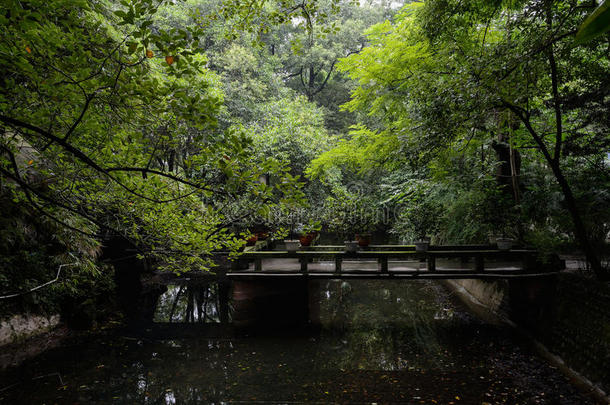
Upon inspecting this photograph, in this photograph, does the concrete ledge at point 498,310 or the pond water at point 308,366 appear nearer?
the concrete ledge at point 498,310

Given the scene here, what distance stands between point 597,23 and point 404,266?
8.37 meters

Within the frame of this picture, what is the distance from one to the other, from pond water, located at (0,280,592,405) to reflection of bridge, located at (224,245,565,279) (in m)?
1.26

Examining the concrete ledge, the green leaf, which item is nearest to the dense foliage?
the green leaf

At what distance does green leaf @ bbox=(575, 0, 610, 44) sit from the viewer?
1.72 feet

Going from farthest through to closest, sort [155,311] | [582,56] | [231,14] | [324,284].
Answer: [324,284] → [155,311] → [582,56] → [231,14]

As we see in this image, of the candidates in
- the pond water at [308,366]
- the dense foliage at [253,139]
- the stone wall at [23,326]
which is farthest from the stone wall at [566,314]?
the stone wall at [23,326]

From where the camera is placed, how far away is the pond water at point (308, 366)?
17.7 feet

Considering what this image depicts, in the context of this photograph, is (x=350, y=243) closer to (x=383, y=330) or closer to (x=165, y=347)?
(x=383, y=330)

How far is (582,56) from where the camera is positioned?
19.3 ft

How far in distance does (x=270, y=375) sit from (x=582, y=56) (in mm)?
7959

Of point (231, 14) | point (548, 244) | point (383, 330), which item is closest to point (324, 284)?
point (383, 330)

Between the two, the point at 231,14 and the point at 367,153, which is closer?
the point at 231,14

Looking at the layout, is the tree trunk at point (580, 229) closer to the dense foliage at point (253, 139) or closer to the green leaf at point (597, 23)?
the dense foliage at point (253, 139)

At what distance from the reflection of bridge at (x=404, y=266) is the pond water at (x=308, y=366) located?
1.26 metres
